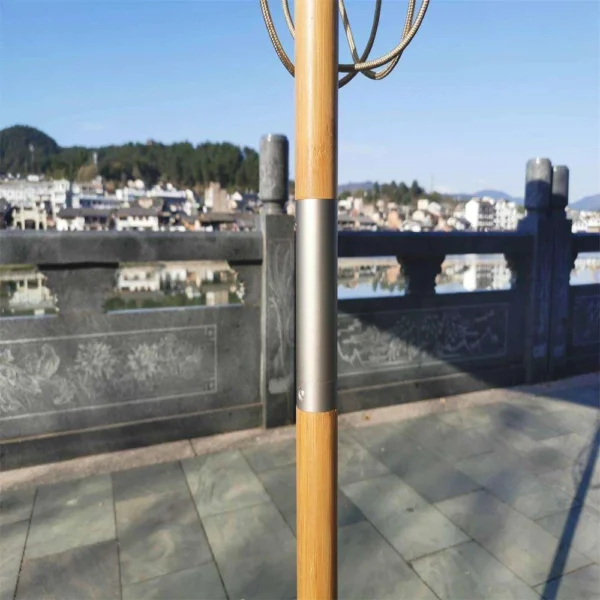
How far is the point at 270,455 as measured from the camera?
374cm

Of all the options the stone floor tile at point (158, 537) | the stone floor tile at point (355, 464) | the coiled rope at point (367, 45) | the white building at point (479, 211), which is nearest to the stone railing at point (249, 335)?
the stone floor tile at point (355, 464)

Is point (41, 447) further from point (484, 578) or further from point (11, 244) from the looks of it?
point (484, 578)

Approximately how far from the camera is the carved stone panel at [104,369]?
3.51m

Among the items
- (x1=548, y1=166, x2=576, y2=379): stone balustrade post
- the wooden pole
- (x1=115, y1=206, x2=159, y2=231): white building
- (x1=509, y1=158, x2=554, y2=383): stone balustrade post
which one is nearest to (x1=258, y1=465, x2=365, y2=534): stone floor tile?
the wooden pole

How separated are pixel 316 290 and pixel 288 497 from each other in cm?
239

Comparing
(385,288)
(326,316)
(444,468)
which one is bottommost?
(444,468)

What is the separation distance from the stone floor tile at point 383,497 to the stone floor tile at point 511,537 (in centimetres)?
18

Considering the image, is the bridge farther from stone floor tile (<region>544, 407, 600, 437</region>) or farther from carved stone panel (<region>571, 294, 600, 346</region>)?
carved stone panel (<region>571, 294, 600, 346</region>)

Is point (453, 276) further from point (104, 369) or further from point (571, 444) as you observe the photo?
point (104, 369)

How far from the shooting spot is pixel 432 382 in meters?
4.90

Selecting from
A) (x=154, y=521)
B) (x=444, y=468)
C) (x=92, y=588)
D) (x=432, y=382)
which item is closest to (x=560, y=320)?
(x=432, y=382)

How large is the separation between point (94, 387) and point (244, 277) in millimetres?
1374

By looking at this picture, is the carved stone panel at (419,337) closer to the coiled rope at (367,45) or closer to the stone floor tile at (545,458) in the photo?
Result: the stone floor tile at (545,458)

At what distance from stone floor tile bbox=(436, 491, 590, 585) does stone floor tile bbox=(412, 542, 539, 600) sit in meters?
0.07
